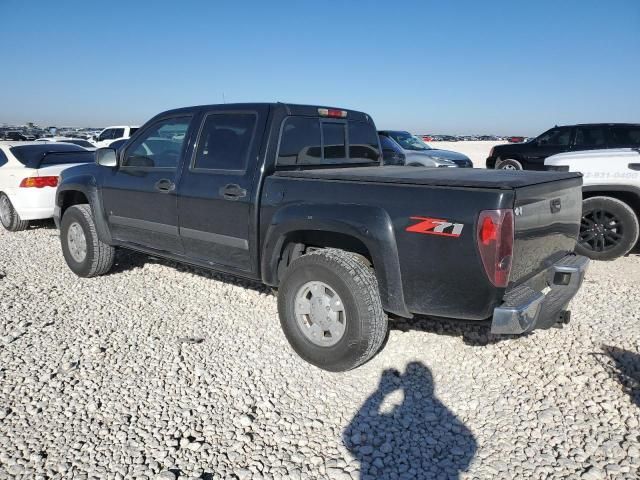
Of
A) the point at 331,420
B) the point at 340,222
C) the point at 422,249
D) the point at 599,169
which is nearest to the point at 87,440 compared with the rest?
the point at 331,420

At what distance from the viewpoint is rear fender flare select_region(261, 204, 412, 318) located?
2945mm

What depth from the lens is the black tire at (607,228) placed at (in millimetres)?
5844

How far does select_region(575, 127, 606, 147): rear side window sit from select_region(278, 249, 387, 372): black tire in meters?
9.98

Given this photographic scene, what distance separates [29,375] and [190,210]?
1.67 metres

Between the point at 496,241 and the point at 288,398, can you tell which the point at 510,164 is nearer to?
the point at 496,241

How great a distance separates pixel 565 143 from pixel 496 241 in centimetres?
1090

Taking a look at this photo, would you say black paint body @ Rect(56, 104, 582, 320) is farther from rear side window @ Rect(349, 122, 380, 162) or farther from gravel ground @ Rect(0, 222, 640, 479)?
gravel ground @ Rect(0, 222, 640, 479)

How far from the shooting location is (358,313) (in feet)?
10.3

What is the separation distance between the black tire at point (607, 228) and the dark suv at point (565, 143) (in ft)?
13.1

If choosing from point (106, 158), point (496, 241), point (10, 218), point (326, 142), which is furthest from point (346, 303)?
point (10, 218)

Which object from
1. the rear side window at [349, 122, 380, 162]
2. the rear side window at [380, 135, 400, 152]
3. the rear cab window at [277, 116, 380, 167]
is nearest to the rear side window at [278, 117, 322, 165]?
the rear cab window at [277, 116, 380, 167]

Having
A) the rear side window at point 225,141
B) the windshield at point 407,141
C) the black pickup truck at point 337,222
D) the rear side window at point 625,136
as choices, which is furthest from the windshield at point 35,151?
the rear side window at point 625,136

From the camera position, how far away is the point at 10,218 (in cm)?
802

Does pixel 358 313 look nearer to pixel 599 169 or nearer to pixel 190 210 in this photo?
pixel 190 210
